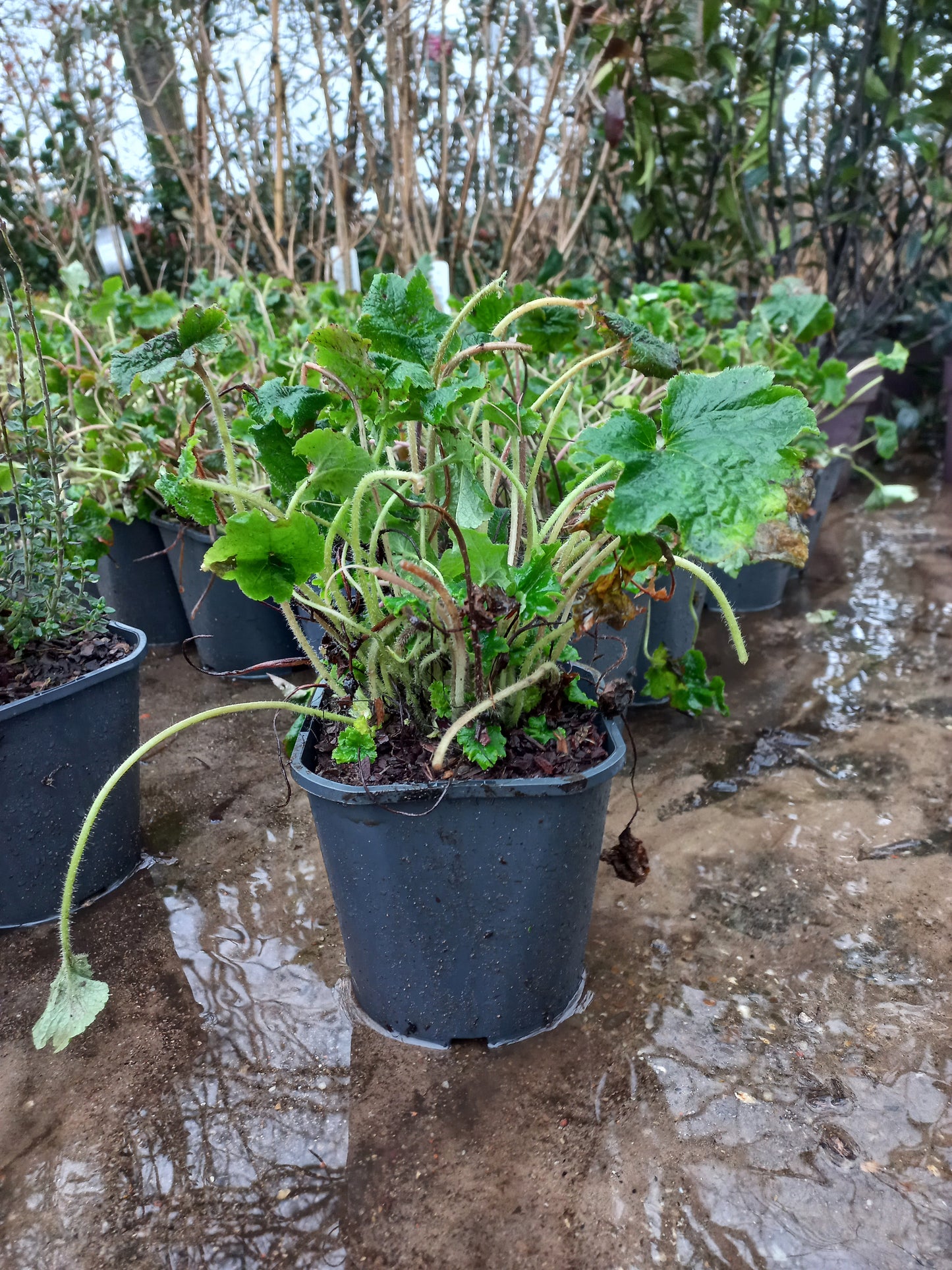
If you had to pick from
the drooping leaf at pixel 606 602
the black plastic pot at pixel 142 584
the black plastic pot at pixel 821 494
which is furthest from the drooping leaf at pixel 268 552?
the black plastic pot at pixel 821 494

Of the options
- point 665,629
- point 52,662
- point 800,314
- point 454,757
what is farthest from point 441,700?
point 800,314

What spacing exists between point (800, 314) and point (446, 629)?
1.81 m

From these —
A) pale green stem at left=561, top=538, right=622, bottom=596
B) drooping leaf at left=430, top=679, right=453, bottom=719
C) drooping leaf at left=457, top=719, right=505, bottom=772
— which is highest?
pale green stem at left=561, top=538, right=622, bottom=596

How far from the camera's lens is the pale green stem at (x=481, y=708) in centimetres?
91

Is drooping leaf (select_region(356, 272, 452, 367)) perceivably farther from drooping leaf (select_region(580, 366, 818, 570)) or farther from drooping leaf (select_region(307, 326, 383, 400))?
drooping leaf (select_region(580, 366, 818, 570))

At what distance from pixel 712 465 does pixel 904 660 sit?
1.68 metres

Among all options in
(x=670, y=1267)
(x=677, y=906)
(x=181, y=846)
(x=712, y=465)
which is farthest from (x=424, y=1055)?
(x=712, y=465)

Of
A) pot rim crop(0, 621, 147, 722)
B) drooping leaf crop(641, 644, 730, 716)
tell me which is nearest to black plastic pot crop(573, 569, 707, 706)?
drooping leaf crop(641, 644, 730, 716)

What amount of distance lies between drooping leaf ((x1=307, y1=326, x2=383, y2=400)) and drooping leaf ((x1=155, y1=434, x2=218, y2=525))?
192 mm

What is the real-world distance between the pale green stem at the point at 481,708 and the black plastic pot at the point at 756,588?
1616 millimetres

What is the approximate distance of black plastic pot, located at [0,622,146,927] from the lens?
4.17 ft

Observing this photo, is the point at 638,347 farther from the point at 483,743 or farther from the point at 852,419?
the point at 852,419

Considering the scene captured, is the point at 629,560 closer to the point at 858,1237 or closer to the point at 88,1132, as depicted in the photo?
the point at 858,1237

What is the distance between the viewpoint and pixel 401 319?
95cm
